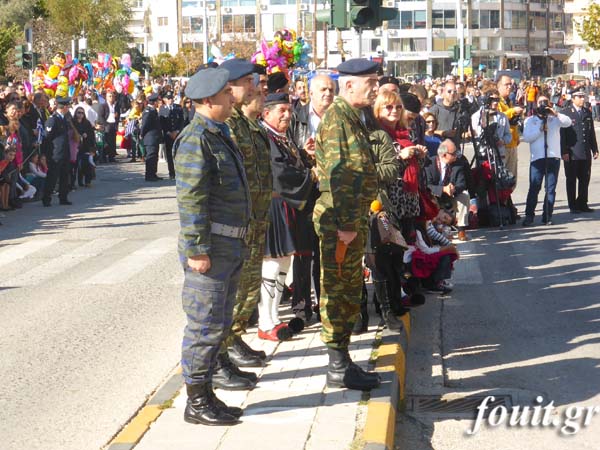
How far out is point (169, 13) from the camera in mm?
121750

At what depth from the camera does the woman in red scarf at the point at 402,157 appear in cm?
895

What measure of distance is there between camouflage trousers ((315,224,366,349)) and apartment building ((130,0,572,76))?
104492 millimetres

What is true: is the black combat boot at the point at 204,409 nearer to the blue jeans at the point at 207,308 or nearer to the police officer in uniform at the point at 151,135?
the blue jeans at the point at 207,308

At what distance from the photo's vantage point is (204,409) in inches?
253

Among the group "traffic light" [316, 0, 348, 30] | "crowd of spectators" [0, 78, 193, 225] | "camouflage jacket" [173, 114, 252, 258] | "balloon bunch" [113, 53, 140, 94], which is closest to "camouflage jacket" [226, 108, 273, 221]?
"camouflage jacket" [173, 114, 252, 258]

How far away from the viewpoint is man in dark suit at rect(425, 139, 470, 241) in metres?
13.8

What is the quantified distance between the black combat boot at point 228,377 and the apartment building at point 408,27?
105 metres

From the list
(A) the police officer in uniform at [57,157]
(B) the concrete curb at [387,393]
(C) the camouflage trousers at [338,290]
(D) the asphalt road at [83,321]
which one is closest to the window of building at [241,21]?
(A) the police officer in uniform at [57,157]

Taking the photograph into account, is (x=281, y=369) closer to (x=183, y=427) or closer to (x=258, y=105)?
(x=183, y=427)

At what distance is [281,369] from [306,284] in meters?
1.75

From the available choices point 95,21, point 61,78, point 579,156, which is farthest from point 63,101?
point 95,21

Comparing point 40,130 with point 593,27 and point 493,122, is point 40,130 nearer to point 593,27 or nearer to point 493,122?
point 493,122

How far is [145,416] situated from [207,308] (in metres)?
0.85

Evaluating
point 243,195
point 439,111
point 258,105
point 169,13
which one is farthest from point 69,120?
point 169,13
